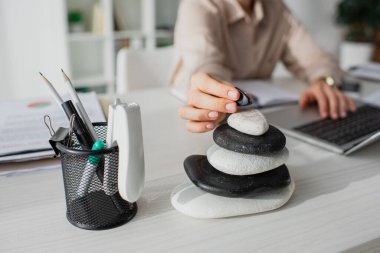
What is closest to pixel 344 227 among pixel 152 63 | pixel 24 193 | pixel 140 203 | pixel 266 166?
pixel 266 166

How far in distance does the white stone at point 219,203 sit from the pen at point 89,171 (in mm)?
121

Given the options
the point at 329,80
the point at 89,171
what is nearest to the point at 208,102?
the point at 89,171

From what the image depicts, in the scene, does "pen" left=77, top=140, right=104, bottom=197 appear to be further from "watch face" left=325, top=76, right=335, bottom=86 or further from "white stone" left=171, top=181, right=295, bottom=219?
"watch face" left=325, top=76, right=335, bottom=86

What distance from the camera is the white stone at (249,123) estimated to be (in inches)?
19.9

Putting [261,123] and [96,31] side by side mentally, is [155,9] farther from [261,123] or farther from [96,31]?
[261,123]

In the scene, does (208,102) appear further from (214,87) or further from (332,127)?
(332,127)

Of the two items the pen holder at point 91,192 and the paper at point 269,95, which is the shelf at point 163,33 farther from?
the pen holder at point 91,192

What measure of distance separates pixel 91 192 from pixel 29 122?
13.8 inches

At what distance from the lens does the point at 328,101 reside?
97 cm

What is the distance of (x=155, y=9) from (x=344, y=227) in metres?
2.51

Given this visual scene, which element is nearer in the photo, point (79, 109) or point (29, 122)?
point (79, 109)

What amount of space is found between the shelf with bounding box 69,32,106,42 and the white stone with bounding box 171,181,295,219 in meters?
2.15

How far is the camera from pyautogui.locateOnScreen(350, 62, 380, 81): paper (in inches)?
55.2

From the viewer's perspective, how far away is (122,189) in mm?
461
